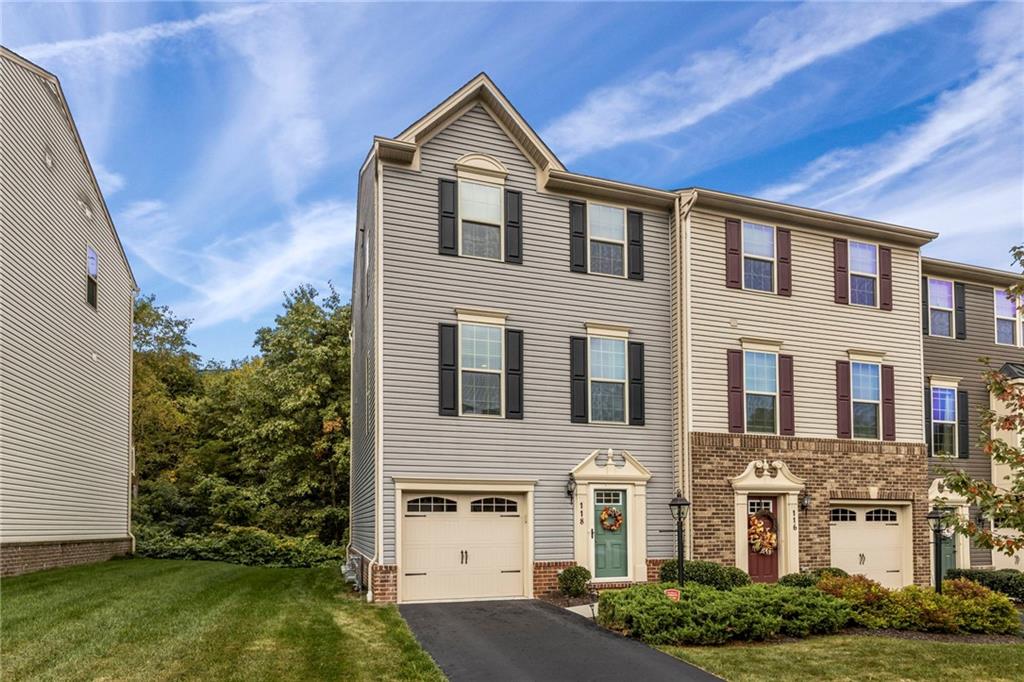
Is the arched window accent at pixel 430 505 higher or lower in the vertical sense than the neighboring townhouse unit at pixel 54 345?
lower

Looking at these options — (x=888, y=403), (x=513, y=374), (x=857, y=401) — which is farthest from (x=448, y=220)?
(x=888, y=403)

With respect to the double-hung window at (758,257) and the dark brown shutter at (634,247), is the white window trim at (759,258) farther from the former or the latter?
the dark brown shutter at (634,247)

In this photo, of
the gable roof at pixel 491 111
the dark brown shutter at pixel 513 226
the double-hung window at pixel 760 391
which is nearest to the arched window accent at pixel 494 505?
the dark brown shutter at pixel 513 226

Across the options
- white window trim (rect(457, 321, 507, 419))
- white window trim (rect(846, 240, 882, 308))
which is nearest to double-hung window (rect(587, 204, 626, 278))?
white window trim (rect(457, 321, 507, 419))

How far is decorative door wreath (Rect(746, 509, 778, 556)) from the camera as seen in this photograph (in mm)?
18500

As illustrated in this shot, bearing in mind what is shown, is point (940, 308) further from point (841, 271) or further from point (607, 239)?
point (607, 239)

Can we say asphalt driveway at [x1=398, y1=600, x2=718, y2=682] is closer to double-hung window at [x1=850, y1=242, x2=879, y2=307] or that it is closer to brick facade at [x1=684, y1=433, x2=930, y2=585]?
brick facade at [x1=684, y1=433, x2=930, y2=585]

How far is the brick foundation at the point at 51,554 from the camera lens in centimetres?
1656

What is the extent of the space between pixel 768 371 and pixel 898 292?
4.68 metres

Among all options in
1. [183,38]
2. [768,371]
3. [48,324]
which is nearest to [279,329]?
[48,324]

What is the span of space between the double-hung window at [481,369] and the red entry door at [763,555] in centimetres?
641

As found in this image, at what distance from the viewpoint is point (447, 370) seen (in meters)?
16.4

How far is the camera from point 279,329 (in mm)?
34000

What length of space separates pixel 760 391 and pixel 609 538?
16.6 feet
